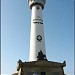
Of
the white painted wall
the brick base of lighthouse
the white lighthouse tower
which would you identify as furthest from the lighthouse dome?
the brick base of lighthouse

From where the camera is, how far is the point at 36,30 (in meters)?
47.9

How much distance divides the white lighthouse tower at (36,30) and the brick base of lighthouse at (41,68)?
11.8 feet

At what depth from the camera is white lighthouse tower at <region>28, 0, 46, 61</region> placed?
46.2 metres

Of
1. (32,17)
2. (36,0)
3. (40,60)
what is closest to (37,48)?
(40,60)

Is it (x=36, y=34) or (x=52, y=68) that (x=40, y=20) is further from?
(x=52, y=68)

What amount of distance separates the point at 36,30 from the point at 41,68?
1032 centimetres

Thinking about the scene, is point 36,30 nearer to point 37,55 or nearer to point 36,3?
point 37,55

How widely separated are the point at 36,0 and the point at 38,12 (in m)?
3.19

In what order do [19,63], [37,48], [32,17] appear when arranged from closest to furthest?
[19,63]
[37,48]
[32,17]

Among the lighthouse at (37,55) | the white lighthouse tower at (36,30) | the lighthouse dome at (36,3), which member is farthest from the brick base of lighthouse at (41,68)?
the lighthouse dome at (36,3)

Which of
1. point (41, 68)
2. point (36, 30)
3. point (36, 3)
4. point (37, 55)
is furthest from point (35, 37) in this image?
point (36, 3)

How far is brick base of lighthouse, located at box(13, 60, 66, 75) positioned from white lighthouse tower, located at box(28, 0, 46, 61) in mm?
3586

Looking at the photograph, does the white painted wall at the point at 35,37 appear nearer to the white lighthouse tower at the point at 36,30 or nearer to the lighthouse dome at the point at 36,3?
the white lighthouse tower at the point at 36,30

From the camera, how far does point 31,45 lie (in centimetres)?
4731
